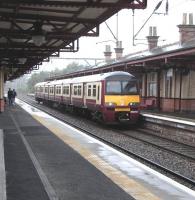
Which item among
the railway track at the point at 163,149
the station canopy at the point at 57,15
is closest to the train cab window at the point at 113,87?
the railway track at the point at 163,149

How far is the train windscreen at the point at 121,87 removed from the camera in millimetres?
22922

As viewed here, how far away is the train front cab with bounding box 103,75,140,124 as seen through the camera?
22.6 m

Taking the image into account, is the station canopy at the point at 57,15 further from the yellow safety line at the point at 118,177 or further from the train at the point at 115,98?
the yellow safety line at the point at 118,177

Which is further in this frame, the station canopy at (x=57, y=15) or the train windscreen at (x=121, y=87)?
the train windscreen at (x=121, y=87)

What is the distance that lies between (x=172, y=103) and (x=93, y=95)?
31.6 feet

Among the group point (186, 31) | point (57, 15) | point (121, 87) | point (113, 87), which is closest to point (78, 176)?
point (57, 15)

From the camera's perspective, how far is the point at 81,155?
498 inches

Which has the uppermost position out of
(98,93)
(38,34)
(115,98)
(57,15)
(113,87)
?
(57,15)

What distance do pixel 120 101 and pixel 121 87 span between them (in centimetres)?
76

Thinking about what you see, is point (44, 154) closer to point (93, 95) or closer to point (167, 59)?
point (93, 95)

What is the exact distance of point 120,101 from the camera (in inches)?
894

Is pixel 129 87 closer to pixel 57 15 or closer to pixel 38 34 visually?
pixel 57 15

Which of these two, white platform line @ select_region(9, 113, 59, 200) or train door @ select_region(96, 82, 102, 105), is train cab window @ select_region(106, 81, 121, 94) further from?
white platform line @ select_region(9, 113, 59, 200)

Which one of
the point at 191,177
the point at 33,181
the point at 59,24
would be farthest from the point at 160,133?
the point at 33,181
